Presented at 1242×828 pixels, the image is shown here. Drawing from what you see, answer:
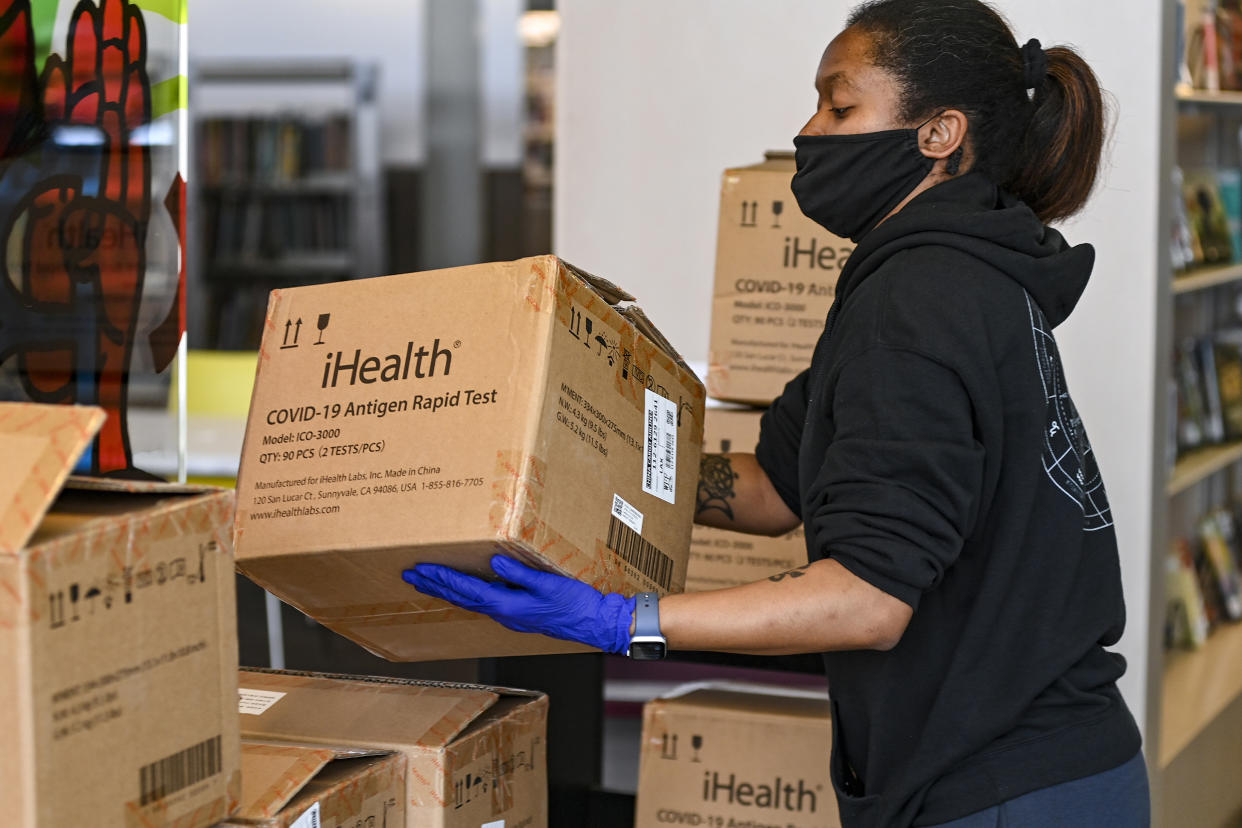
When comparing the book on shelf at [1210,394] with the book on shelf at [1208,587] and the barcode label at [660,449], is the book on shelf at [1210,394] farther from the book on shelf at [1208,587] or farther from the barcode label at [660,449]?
the barcode label at [660,449]

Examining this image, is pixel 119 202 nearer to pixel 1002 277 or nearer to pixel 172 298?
pixel 172 298

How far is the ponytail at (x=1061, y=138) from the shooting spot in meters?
1.38

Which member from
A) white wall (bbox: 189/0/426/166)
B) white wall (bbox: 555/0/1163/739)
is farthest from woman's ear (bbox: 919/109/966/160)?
white wall (bbox: 189/0/426/166)

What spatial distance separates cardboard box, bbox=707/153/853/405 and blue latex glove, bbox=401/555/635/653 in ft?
2.63

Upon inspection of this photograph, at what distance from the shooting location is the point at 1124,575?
225 cm

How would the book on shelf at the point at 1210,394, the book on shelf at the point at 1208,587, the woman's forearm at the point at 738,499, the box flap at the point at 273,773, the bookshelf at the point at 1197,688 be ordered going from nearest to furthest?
the box flap at the point at 273,773 → the woman's forearm at the point at 738,499 → the bookshelf at the point at 1197,688 → the book on shelf at the point at 1210,394 → the book on shelf at the point at 1208,587

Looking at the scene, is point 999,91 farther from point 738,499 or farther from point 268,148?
point 268,148

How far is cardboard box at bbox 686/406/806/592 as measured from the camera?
203 centimetres

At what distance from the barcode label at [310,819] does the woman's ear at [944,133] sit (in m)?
0.86

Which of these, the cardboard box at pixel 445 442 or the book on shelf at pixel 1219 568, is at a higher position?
the cardboard box at pixel 445 442

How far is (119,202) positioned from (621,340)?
1.86 ft

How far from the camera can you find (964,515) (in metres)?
1.18

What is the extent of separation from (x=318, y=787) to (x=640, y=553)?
0.38m

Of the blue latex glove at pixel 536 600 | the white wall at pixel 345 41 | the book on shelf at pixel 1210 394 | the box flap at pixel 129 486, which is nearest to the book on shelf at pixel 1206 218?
the book on shelf at pixel 1210 394
